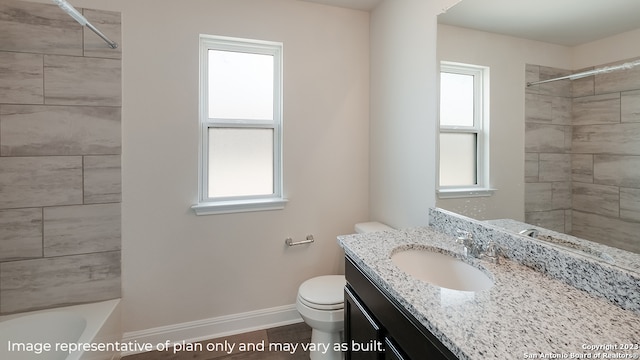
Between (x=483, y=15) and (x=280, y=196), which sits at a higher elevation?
(x=483, y=15)

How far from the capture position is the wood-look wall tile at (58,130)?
1633 mm

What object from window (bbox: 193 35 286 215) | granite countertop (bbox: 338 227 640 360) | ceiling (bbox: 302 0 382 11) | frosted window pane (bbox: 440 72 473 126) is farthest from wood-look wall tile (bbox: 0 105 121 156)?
frosted window pane (bbox: 440 72 473 126)

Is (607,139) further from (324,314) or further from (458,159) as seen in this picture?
(324,314)

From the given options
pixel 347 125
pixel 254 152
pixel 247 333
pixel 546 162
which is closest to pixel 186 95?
pixel 254 152

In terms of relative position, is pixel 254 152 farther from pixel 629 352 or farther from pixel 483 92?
Answer: pixel 629 352

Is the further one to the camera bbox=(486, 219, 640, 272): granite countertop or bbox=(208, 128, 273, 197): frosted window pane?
bbox=(208, 128, 273, 197): frosted window pane

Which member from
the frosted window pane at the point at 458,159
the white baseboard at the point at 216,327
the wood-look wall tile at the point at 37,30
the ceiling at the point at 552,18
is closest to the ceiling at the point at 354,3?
the ceiling at the point at 552,18

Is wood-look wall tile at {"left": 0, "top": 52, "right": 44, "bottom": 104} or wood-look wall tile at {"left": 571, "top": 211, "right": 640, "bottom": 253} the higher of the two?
wood-look wall tile at {"left": 0, "top": 52, "right": 44, "bottom": 104}

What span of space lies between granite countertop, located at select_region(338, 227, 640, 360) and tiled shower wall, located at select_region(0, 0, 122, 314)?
1789 millimetres

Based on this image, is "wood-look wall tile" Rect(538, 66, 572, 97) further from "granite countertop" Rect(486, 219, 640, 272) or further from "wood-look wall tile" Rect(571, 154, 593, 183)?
"granite countertop" Rect(486, 219, 640, 272)

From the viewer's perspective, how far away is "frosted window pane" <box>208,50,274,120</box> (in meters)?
2.04

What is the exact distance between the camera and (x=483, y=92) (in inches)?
53.7

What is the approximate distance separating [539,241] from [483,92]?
0.73 metres

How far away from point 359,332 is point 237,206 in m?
1.20
